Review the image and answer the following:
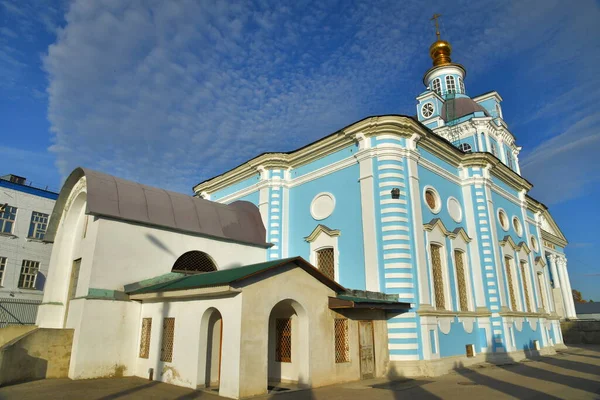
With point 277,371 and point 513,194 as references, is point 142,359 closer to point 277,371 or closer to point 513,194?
point 277,371

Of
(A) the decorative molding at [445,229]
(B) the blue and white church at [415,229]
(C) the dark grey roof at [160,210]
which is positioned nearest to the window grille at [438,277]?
(B) the blue and white church at [415,229]

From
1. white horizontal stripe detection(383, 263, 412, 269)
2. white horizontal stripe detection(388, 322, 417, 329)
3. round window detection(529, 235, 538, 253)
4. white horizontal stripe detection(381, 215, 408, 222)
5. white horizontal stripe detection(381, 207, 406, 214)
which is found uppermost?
round window detection(529, 235, 538, 253)

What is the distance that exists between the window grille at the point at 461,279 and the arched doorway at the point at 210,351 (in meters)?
10.1

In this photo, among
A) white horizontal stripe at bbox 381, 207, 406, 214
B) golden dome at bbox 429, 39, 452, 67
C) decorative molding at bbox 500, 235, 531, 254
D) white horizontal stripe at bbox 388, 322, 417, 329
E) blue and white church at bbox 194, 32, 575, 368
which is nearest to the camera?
white horizontal stripe at bbox 388, 322, 417, 329

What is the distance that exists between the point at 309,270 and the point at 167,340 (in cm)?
458

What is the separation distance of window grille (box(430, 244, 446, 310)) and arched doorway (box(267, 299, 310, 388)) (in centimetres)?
629

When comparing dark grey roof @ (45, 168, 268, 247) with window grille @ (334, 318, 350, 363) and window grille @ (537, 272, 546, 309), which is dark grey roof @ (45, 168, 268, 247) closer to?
window grille @ (334, 318, 350, 363)

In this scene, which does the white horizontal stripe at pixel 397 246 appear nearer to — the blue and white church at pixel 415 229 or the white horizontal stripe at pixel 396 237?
the blue and white church at pixel 415 229

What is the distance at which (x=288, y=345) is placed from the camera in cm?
1188

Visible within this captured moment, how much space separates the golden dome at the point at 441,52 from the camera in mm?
28859

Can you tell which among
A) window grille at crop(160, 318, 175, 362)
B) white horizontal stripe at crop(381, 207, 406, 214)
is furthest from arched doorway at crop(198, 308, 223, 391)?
white horizontal stripe at crop(381, 207, 406, 214)

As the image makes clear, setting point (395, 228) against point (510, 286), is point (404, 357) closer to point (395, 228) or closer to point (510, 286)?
point (395, 228)

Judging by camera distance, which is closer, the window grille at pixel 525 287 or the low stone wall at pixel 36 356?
the low stone wall at pixel 36 356

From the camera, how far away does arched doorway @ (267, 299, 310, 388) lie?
1070cm
